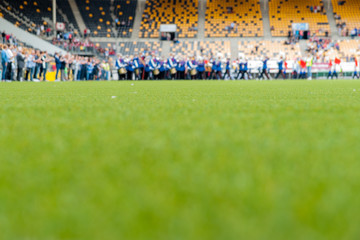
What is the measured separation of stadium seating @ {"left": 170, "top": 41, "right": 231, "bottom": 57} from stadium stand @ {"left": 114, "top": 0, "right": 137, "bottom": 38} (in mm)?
4338

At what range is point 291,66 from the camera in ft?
82.3

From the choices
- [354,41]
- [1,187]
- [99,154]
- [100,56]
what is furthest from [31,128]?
[354,41]

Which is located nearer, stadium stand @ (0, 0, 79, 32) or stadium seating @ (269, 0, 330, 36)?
stadium stand @ (0, 0, 79, 32)

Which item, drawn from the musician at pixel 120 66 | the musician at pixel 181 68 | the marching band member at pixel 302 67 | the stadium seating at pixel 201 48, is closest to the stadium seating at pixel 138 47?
the stadium seating at pixel 201 48

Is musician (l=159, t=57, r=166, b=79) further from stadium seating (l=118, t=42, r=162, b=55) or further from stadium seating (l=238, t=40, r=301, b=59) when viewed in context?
stadium seating (l=238, t=40, r=301, b=59)

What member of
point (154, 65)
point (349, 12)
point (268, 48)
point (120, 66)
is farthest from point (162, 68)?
point (349, 12)

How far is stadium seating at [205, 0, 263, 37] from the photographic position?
112 ft

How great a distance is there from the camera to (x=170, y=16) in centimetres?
3556

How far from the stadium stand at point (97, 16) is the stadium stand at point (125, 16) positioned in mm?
678

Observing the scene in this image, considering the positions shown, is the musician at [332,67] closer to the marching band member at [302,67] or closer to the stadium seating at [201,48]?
the marching band member at [302,67]

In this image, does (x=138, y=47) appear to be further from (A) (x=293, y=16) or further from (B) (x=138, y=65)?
(A) (x=293, y=16)

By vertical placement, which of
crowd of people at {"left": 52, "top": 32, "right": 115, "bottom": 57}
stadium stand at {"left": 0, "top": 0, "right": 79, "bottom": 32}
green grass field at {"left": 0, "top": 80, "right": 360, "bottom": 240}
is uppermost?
stadium stand at {"left": 0, "top": 0, "right": 79, "bottom": 32}

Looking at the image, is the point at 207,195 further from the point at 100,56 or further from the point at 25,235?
the point at 100,56

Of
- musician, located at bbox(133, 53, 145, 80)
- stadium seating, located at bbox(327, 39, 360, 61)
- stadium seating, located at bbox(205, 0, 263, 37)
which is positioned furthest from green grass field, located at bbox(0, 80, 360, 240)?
stadium seating, located at bbox(205, 0, 263, 37)
